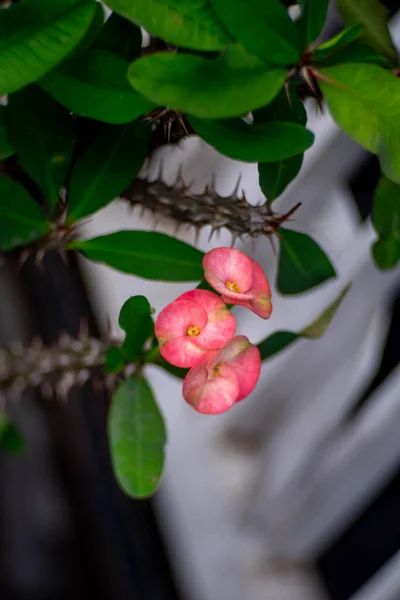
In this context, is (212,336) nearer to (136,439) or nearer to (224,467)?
(136,439)

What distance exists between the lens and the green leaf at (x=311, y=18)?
12.1 inches

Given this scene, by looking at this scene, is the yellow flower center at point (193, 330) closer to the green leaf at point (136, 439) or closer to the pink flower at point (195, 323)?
the pink flower at point (195, 323)

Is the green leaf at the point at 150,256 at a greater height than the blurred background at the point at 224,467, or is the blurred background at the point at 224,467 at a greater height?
the green leaf at the point at 150,256

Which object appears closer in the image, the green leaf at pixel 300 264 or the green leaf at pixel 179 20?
the green leaf at pixel 179 20

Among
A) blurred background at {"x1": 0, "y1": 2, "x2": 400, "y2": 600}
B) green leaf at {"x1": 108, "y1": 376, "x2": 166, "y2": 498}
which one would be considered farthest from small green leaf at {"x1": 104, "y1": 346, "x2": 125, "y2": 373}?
blurred background at {"x1": 0, "y1": 2, "x2": 400, "y2": 600}

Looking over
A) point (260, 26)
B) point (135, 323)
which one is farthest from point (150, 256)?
point (260, 26)

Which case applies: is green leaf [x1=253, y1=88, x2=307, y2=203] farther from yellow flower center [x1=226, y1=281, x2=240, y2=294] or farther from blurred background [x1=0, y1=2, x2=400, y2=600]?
blurred background [x1=0, y1=2, x2=400, y2=600]

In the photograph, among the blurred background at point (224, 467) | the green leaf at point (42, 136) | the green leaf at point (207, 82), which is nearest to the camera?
the green leaf at point (207, 82)

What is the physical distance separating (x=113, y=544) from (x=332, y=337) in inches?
24.1

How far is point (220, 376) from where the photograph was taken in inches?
11.9

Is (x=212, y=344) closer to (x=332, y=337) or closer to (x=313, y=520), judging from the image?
(x=332, y=337)

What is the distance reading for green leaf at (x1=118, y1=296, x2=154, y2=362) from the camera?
346mm

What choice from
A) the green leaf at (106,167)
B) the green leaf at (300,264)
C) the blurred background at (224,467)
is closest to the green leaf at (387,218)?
the green leaf at (300,264)

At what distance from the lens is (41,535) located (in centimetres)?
130
